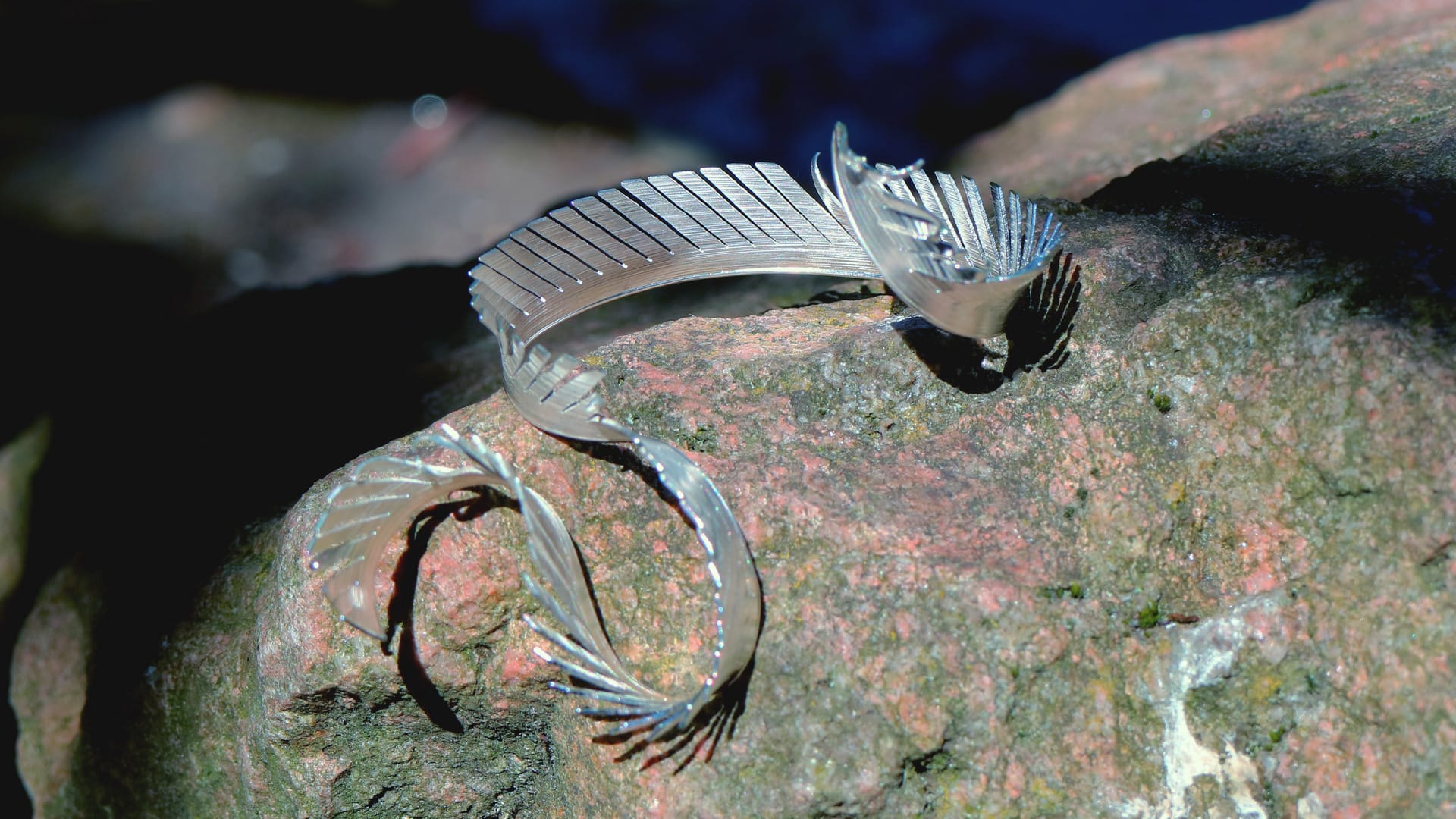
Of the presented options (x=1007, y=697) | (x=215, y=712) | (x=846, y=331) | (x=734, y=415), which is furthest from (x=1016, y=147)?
(x=215, y=712)

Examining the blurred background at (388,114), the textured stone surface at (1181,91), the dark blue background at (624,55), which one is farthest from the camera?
the dark blue background at (624,55)

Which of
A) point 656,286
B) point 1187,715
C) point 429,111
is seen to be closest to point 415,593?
point 656,286

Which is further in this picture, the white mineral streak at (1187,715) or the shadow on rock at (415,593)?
the shadow on rock at (415,593)

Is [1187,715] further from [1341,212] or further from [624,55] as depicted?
[624,55]

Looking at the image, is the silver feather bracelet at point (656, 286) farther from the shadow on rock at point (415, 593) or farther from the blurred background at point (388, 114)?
the blurred background at point (388, 114)

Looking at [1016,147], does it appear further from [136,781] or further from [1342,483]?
[136,781]

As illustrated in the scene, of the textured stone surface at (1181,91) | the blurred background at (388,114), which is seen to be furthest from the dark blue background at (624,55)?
the textured stone surface at (1181,91)
